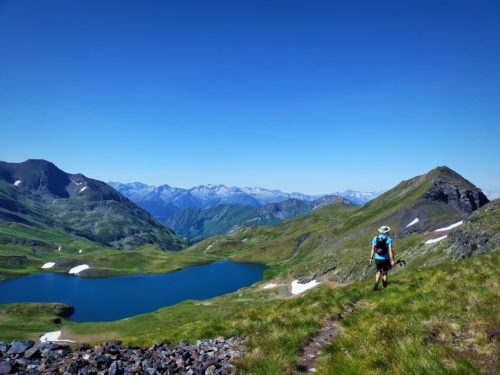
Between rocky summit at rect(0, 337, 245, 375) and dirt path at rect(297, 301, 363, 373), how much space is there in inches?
87.0

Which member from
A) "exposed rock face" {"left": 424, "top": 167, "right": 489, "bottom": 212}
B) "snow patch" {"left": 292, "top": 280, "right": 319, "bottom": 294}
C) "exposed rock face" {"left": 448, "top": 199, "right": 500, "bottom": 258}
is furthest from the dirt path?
"exposed rock face" {"left": 424, "top": 167, "right": 489, "bottom": 212}

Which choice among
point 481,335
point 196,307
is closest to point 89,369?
point 481,335

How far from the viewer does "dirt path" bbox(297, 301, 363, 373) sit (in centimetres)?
1148

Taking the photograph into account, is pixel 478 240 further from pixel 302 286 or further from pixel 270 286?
pixel 270 286

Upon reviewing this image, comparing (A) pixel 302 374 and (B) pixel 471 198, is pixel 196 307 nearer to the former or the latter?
(A) pixel 302 374

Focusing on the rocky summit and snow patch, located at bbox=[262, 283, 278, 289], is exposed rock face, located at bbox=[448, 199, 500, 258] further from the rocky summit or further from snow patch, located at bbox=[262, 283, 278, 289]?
snow patch, located at bbox=[262, 283, 278, 289]

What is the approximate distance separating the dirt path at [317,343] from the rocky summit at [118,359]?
2210mm

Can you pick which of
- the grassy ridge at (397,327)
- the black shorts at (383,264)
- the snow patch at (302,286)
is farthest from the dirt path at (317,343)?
the snow patch at (302,286)

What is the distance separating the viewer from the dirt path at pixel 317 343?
452 inches

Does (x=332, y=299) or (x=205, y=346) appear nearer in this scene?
(x=205, y=346)

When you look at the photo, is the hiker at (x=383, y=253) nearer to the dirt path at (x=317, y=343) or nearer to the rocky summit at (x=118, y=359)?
the dirt path at (x=317, y=343)

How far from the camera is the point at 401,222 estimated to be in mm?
170375

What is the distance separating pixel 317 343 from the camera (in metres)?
13.7

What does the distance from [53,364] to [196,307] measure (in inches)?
4592
